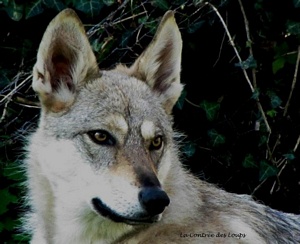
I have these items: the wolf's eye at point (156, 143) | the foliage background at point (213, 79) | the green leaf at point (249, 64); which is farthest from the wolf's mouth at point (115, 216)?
the green leaf at point (249, 64)

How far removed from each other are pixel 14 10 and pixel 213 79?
194 cm

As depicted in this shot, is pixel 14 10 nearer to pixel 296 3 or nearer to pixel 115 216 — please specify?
pixel 296 3

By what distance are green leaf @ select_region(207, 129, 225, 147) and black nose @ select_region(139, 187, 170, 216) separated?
9.77 feet

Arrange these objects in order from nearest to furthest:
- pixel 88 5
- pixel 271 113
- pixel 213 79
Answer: pixel 88 5 < pixel 271 113 < pixel 213 79

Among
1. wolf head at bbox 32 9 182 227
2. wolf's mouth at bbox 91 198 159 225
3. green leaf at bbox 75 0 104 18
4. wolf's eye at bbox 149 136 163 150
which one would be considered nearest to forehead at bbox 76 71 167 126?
wolf head at bbox 32 9 182 227

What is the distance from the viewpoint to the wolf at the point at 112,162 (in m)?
4.91

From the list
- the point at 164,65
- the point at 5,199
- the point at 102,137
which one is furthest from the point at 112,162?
the point at 5,199

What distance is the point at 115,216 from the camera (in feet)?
15.7

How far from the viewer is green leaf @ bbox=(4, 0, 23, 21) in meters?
7.33

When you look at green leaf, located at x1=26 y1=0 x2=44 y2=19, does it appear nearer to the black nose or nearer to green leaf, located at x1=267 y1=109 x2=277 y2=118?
green leaf, located at x1=267 y1=109 x2=277 y2=118

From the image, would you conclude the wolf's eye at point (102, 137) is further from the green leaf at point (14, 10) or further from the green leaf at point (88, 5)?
the green leaf at point (14, 10)

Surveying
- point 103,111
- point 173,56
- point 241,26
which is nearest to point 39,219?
point 103,111

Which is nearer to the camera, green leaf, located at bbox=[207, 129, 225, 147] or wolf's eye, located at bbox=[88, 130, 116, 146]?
wolf's eye, located at bbox=[88, 130, 116, 146]

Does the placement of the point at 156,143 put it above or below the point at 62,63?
below
